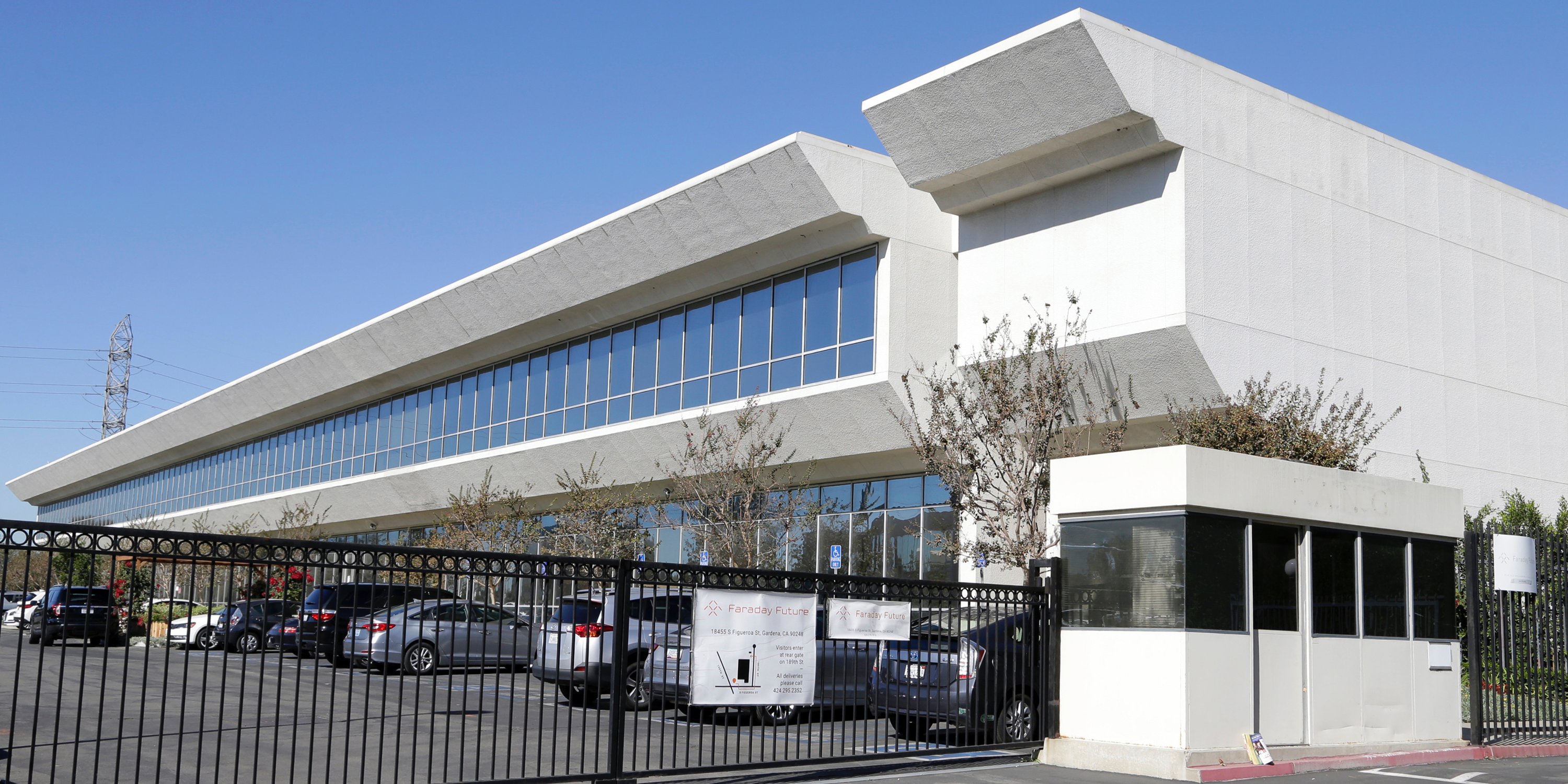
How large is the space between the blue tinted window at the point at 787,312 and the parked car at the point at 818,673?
15.9 metres

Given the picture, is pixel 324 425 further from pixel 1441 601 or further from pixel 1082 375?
pixel 1441 601

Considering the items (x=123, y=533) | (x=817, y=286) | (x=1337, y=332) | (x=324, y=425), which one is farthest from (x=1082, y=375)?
(x=324, y=425)

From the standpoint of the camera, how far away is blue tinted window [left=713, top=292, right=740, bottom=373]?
30.8 metres

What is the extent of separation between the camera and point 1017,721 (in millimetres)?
13555

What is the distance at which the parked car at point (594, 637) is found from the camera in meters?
10.3

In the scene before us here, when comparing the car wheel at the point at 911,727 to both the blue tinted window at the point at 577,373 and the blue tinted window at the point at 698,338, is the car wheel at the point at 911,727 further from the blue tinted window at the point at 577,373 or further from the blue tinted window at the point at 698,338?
the blue tinted window at the point at 577,373

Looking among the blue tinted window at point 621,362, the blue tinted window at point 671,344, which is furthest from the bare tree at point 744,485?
the blue tinted window at point 621,362

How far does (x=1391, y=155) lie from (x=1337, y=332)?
4.36 meters

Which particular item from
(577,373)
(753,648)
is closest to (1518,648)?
(753,648)

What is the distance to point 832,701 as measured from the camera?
1214 cm

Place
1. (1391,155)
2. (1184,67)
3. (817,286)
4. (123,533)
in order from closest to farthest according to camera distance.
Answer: (123,533) → (1184,67) → (1391,155) → (817,286)

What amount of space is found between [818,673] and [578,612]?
239 centimetres

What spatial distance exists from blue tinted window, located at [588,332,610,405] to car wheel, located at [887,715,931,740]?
22612 mm

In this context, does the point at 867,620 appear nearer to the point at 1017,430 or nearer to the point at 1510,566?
the point at 1510,566
